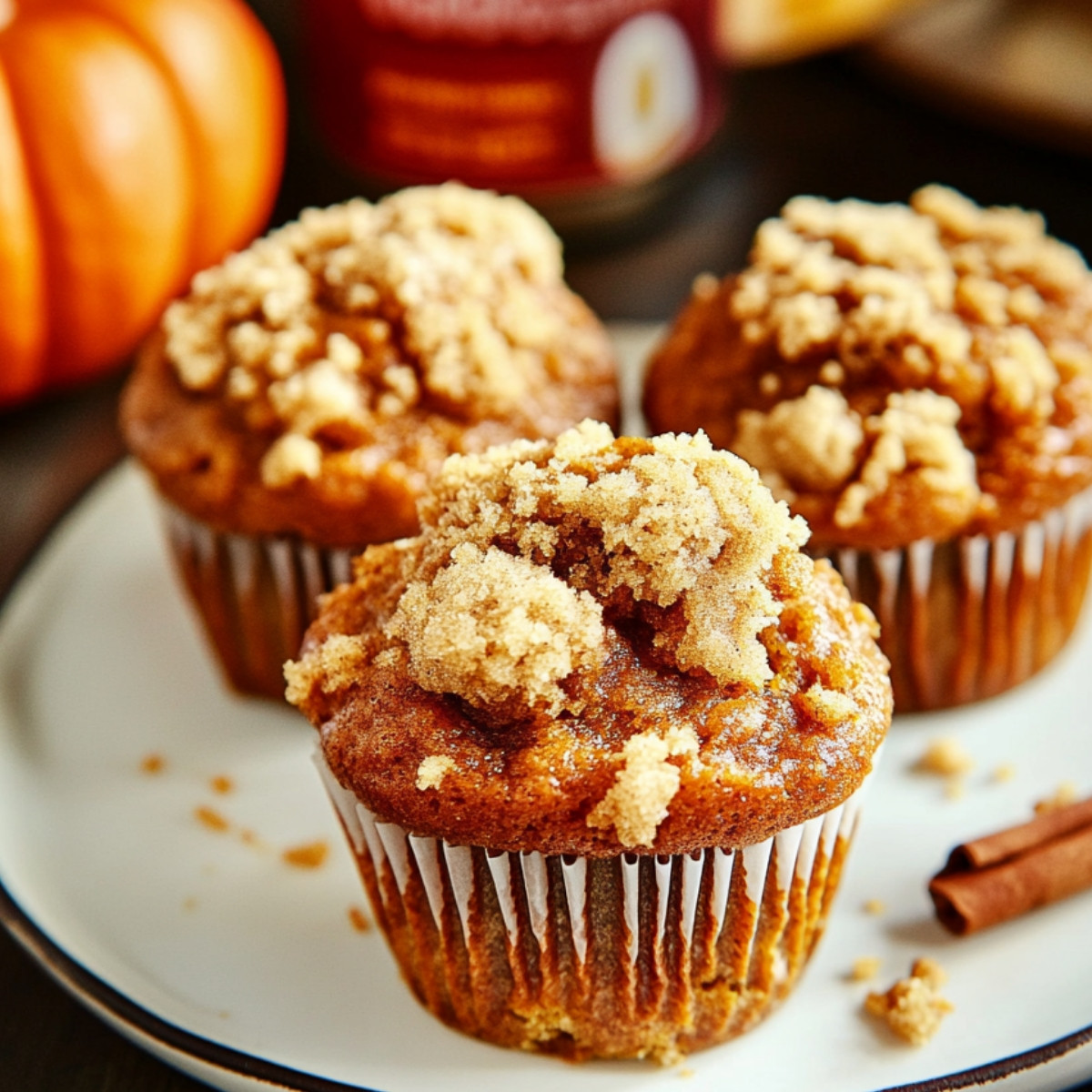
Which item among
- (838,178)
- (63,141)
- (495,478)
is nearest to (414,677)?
(495,478)

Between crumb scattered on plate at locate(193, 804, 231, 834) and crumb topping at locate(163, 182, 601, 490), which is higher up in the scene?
crumb topping at locate(163, 182, 601, 490)

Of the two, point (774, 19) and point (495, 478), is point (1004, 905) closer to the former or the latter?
point (495, 478)

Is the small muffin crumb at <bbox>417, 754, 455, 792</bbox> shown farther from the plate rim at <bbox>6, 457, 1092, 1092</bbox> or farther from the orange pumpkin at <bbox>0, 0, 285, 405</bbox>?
the orange pumpkin at <bbox>0, 0, 285, 405</bbox>

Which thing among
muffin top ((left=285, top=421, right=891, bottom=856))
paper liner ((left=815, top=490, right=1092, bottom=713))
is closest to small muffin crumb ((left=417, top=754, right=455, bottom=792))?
muffin top ((left=285, top=421, right=891, bottom=856))

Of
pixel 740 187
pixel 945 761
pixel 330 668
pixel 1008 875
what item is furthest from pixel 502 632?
pixel 740 187

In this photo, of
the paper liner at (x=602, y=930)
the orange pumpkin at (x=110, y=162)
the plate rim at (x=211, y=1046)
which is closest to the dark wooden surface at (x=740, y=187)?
the orange pumpkin at (x=110, y=162)
